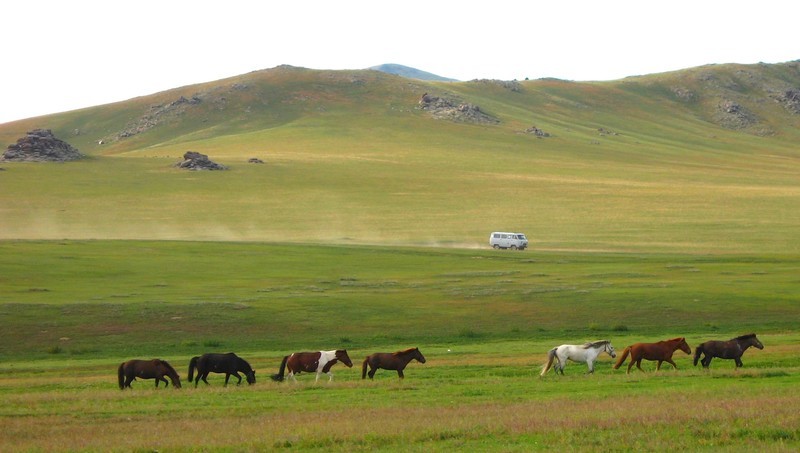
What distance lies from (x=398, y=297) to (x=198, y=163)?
8341cm

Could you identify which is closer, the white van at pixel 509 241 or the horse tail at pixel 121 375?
the horse tail at pixel 121 375

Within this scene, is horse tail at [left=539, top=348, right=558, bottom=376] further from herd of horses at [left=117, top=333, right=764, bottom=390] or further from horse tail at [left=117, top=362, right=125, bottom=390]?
horse tail at [left=117, top=362, right=125, bottom=390]

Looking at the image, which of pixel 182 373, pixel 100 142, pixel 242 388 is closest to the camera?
pixel 242 388

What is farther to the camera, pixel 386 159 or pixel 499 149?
pixel 499 149

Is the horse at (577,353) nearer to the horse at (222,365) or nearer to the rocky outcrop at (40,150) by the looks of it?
the horse at (222,365)

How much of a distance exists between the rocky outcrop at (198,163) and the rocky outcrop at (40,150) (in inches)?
737

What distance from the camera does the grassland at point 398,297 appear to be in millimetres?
17234

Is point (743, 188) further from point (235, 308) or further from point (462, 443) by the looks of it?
point (462, 443)

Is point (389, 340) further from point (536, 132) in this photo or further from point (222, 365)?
point (536, 132)

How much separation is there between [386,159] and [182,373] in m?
112

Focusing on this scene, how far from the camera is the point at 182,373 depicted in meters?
28.0

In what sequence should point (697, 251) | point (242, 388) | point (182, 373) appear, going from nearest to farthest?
point (242, 388)
point (182, 373)
point (697, 251)

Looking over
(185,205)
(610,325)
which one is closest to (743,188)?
→ (185,205)

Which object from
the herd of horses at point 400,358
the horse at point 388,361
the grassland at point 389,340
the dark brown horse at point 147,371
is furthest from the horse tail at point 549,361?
the dark brown horse at point 147,371
